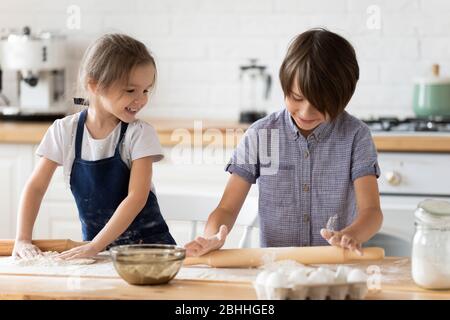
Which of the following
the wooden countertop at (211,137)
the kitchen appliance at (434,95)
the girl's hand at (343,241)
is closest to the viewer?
the girl's hand at (343,241)

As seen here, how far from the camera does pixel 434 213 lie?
1.48 meters

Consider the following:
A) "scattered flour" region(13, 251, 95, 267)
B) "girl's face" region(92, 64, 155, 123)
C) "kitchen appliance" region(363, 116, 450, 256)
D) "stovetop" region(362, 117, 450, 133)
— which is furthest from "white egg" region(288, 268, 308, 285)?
"stovetop" region(362, 117, 450, 133)

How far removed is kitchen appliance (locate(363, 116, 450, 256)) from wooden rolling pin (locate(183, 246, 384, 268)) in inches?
49.1

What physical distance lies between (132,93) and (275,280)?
0.76m


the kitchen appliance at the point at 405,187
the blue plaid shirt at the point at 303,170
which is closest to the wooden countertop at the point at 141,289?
the blue plaid shirt at the point at 303,170

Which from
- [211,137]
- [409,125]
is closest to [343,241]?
[211,137]

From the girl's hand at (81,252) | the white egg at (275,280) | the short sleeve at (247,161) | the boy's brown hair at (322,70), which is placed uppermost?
the boy's brown hair at (322,70)

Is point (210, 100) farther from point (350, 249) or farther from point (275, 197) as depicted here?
point (350, 249)

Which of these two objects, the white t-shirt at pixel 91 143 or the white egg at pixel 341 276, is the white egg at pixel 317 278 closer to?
the white egg at pixel 341 276

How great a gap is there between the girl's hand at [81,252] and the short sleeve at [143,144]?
30 cm

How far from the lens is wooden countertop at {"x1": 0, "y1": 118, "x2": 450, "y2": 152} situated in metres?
2.85

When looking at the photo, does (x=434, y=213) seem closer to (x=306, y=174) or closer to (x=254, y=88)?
(x=306, y=174)

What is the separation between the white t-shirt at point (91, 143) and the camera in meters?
2.02
